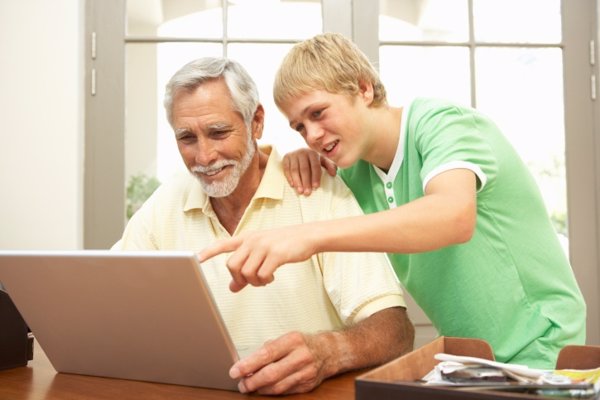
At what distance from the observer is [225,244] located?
35.6 inches

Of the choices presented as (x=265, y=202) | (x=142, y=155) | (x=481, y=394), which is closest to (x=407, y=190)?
(x=265, y=202)

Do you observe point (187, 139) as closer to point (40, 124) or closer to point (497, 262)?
point (497, 262)

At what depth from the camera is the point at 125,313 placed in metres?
0.94

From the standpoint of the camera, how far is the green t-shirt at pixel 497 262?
1277 mm

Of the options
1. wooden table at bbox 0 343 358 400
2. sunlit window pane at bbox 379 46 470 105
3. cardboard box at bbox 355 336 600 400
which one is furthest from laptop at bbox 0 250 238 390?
sunlit window pane at bbox 379 46 470 105

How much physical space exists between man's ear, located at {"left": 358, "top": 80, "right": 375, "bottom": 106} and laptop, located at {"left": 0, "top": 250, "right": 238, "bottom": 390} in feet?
2.46

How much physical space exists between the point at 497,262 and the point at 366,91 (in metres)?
0.49

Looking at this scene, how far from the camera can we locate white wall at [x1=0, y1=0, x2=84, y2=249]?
251 centimetres

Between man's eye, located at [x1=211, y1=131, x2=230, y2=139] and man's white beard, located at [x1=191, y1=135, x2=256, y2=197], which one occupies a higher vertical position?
man's eye, located at [x1=211, y1=131, x2=230, y2=139]

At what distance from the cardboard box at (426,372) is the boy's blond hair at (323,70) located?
0.68 m

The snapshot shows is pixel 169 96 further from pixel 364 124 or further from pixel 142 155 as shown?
pixel 142 155

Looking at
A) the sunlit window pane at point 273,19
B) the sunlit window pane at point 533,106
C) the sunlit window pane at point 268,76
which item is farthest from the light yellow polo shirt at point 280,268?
the sunlit window pane at point 533,106

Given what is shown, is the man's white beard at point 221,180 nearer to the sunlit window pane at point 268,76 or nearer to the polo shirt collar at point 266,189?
the polo shirt collar at point 266,189

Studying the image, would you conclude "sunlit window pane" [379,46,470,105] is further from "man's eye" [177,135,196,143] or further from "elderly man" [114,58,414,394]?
"man's eye" [177,135,196,143]
